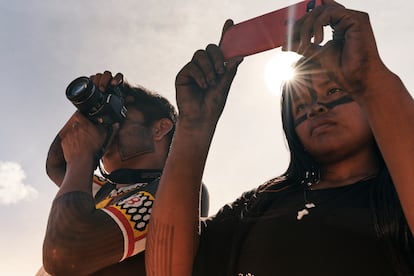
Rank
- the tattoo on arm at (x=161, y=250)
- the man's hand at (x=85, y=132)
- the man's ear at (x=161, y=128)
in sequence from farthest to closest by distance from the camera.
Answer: the man's ear at (x=161, y=128) → the man's hand at (x=85, y=132) → the tattoo on arm at (x=161, y=250)

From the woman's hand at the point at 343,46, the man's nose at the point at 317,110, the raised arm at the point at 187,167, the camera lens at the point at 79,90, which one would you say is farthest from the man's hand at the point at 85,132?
the woman's hand at the point at 343,46

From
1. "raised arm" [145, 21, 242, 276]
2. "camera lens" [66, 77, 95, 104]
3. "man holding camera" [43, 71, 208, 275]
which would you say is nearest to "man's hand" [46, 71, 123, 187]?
"man holding camera" [43, 71, 208, 275]

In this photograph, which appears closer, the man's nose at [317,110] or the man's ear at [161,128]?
the man's nose at [317,110]

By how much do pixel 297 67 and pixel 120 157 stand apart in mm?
1212

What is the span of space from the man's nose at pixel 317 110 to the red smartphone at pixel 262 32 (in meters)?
0.41

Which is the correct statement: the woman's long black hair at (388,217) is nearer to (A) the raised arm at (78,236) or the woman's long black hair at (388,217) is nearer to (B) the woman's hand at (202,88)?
(B) the woman's hand at (202,88)

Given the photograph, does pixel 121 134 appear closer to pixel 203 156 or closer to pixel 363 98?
pixel 203 156

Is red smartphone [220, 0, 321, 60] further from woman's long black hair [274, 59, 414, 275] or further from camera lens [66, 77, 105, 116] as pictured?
camera lens [66, 77, 105, 116]

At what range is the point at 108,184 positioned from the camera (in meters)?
3.06

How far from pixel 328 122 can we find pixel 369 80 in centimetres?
45

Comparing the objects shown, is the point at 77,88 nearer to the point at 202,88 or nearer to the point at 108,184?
the point at 108,184

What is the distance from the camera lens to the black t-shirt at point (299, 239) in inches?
65.5

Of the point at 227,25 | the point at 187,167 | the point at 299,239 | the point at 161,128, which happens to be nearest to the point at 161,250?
the point at 187,167

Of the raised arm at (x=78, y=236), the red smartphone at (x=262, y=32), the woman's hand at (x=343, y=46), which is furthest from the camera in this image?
the raised arm at (x=78, y=236)
